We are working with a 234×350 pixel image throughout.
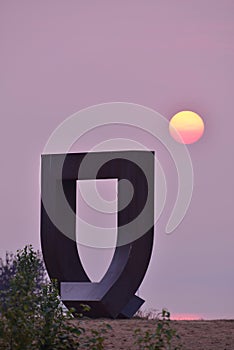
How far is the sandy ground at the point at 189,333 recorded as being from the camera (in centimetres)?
1269

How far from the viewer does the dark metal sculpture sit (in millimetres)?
17281

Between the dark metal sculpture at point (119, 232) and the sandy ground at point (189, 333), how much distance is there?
1174 millimetres

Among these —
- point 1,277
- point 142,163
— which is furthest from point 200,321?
point 1,277

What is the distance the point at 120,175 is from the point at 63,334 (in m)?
6.74

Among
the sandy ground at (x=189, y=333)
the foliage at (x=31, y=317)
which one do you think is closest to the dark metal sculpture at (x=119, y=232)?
the sandy ground at (x=189, y=333)

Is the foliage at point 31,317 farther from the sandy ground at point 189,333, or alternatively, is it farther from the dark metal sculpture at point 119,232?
the dark metal sculpture at point 119,232

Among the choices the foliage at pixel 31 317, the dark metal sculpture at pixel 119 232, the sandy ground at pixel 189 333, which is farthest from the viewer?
the dark metal sculpture at pixel 119 232

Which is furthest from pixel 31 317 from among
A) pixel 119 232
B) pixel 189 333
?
pixel 119 232

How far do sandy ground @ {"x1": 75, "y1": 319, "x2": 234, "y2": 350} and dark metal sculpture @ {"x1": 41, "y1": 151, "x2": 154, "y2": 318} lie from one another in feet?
3.85

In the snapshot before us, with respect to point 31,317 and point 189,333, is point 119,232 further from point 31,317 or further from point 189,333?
point 31,317

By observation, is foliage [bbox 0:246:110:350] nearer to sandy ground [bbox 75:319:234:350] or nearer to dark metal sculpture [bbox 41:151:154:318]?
sandy ground [bbox 75:319:234:350]

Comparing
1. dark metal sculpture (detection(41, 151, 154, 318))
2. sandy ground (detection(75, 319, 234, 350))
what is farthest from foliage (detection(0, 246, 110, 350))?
dark metal sculpture (detection(41, 151, 154, 318))

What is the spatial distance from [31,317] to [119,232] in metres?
7.05

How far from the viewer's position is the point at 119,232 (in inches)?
694
